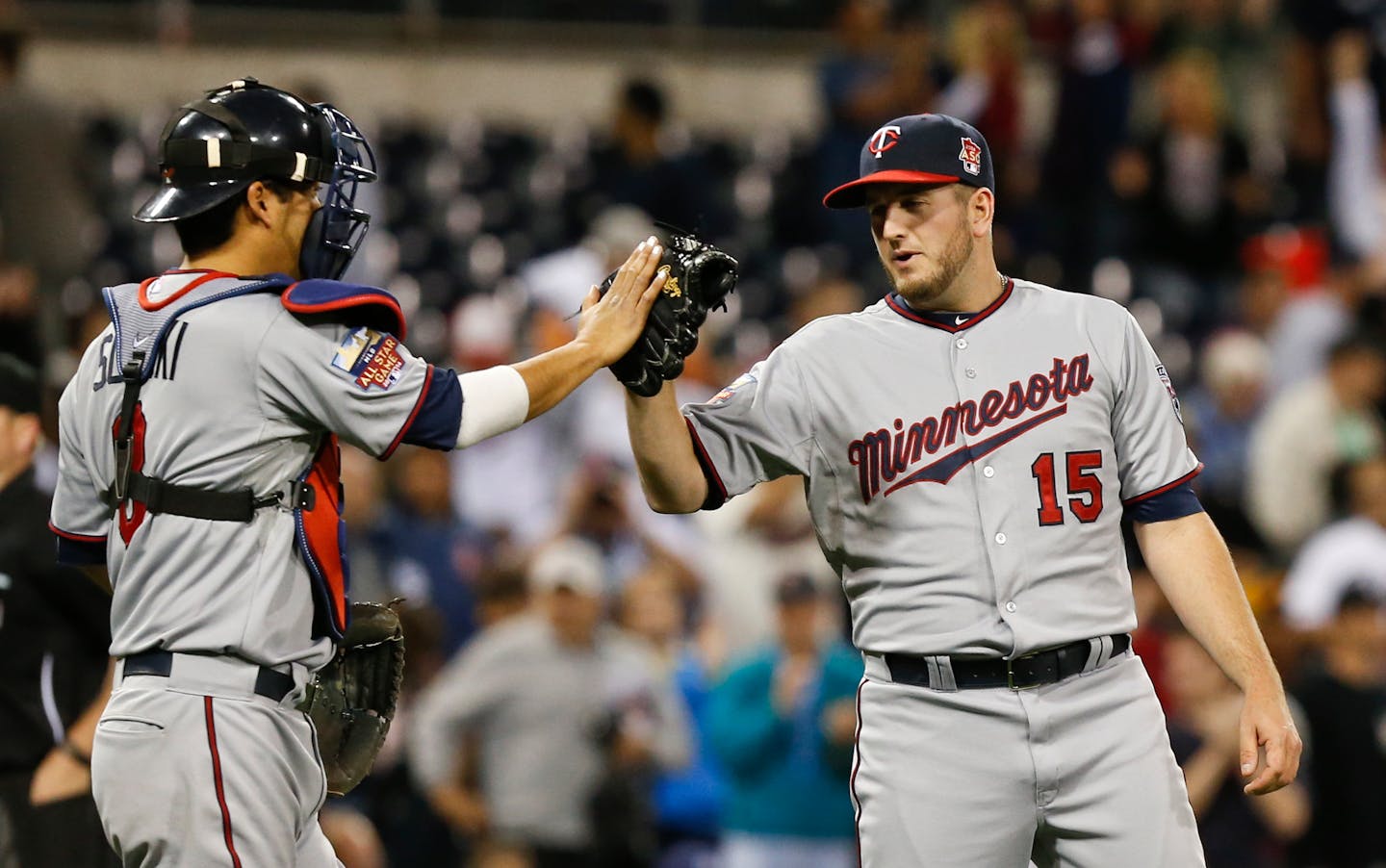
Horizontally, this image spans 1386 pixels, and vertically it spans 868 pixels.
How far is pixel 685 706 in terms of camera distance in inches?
318

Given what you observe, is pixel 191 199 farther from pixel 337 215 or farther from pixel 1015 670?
pixel 1015 670

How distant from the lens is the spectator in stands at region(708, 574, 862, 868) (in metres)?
7.36

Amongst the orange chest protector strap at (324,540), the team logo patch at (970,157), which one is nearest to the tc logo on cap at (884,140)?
the team logo patch at (970,157)

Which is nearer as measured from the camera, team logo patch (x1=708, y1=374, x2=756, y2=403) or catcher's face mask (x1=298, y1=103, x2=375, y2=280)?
catcher's face mask (x1=298, y1=103, x2=375, y2=280)

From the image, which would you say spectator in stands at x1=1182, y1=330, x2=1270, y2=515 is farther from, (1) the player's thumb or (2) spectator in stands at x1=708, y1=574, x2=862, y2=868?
(1) the player's thumb

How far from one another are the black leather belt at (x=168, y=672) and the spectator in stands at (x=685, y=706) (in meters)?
4.14

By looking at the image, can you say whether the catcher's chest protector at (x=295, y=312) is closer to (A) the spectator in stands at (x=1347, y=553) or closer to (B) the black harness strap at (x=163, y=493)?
(B) the black harness strap at (x=163, y=493)

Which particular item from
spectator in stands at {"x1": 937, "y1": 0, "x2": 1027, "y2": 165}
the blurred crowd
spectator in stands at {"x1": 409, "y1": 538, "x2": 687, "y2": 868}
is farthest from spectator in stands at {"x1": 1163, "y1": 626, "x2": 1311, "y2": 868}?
spectator in stands at {"x1": 937, "y1": 0, "x2": 1027, "y2": 165}

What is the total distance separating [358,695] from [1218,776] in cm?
403

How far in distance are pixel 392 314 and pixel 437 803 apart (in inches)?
161

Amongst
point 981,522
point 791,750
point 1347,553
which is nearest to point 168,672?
point 981,522

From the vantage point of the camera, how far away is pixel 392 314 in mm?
3758

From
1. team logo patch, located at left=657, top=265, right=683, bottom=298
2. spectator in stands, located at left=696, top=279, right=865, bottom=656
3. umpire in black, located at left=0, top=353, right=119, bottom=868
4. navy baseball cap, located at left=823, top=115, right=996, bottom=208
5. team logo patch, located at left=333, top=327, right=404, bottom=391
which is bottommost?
spectator in stands, located at left=696, top=279, right=865, bottom=656

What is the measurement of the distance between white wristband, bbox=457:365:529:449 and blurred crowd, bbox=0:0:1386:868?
779 millimetres
